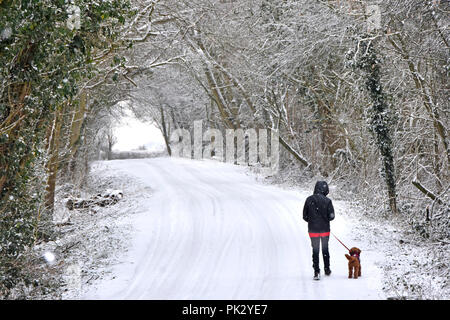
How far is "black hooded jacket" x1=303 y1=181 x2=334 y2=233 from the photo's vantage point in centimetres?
895

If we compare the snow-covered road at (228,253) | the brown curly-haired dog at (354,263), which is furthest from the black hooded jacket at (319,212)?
the snow-covered road at (228,253)

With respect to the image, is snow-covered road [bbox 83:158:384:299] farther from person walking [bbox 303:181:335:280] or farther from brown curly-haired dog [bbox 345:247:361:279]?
person walking [bbox 303:181:335:280]

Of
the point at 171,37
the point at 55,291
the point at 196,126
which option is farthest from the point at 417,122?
the point at 196,126

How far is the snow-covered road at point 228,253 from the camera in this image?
8539 mm

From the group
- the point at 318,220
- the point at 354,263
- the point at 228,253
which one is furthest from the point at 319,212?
the point at 228,253

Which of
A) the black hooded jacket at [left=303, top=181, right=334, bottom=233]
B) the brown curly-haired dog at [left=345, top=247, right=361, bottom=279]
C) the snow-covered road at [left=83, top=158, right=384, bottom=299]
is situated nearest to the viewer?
the snow-covered road at [left=83, top=158, right=384, bottom=299]

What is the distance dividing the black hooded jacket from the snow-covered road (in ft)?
3.12

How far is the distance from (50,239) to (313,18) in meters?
11.7

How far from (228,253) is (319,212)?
10.1 feet

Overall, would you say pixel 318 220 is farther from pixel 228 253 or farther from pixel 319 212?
pixel 228 253

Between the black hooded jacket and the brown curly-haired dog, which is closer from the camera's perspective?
the brown curly-haired dog

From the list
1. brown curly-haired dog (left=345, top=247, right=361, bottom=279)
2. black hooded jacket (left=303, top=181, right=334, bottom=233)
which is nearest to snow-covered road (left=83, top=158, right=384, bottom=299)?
brown curly-haired dog (left=345, top=247, right=361, bottom=279)
